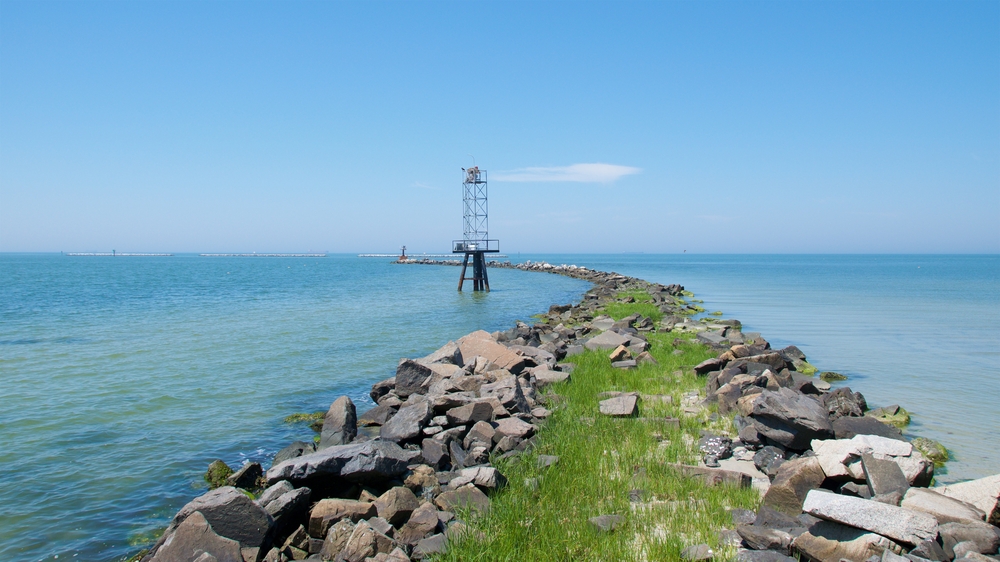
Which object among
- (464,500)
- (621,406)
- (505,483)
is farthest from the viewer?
(621,406)

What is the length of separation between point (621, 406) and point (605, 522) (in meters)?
4.26

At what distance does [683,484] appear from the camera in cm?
703

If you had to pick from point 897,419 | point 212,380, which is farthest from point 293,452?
point 897,419

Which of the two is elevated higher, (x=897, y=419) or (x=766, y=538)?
(x=766, y=538)

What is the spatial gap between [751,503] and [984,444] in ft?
19.6

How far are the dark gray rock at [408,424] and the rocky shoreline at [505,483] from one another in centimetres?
3

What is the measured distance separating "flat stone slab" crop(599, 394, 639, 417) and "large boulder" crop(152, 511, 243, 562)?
237 inches

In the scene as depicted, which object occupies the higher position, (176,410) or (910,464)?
(910,464)

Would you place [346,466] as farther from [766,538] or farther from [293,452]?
[766,538]

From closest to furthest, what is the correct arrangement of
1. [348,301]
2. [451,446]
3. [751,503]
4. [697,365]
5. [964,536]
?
[964,536] → [751,503] → [451,446] → [697,365] → [348,301]

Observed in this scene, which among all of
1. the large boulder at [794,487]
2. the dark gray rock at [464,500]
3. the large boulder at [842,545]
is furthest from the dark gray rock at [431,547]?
the large boulder at [794,487]

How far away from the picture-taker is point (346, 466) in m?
7.20

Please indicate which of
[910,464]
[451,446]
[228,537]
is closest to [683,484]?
[910,464]

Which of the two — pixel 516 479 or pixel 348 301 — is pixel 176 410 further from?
pixel 348 301
